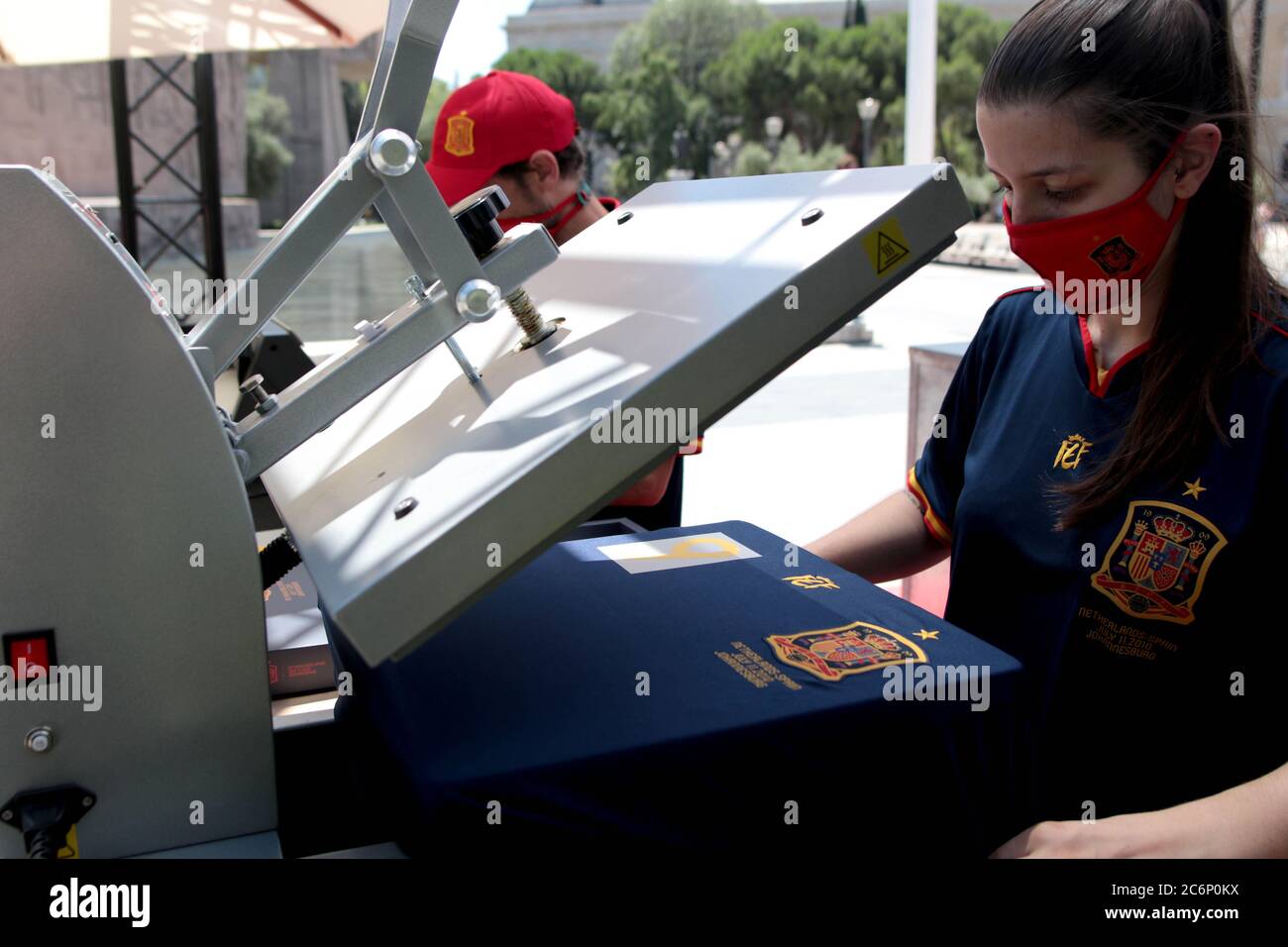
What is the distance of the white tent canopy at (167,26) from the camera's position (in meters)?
5.58

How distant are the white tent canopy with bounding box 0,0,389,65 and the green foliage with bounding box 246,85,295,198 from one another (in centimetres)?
2650

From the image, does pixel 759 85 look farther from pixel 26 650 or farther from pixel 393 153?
pixel 26 650

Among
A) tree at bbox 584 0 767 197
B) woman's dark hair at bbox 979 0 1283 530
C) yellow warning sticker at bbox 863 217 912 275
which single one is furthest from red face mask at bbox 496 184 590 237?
tree at bbox 584 0 767 197

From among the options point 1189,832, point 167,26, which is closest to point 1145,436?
point 1189,832

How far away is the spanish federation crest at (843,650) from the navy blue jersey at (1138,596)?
133mm

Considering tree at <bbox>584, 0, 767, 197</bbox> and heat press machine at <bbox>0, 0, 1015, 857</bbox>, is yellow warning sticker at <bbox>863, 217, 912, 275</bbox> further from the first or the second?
tree at <bbox>584, 0, 767, 197</bbox>

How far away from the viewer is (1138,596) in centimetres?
96

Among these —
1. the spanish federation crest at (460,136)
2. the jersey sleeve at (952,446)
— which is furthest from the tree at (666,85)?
the jersey sleeve at (952,446)

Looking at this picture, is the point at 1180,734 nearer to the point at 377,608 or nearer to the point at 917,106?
the point at 377,608

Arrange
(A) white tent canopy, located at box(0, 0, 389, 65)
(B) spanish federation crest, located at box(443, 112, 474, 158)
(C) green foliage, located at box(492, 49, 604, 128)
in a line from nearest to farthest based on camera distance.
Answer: (B) spanish federation crest, located at box(443, 112, 474, 158), (A) white tent canopy, located at box(0, 0, 389, 65), (C) green foliage, located at box(492, 49, 604, 128)

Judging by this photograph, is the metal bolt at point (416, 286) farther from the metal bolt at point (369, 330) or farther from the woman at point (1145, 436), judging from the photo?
the woman at point (1145, 436)

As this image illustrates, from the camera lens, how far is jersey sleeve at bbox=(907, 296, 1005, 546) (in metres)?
1.23
